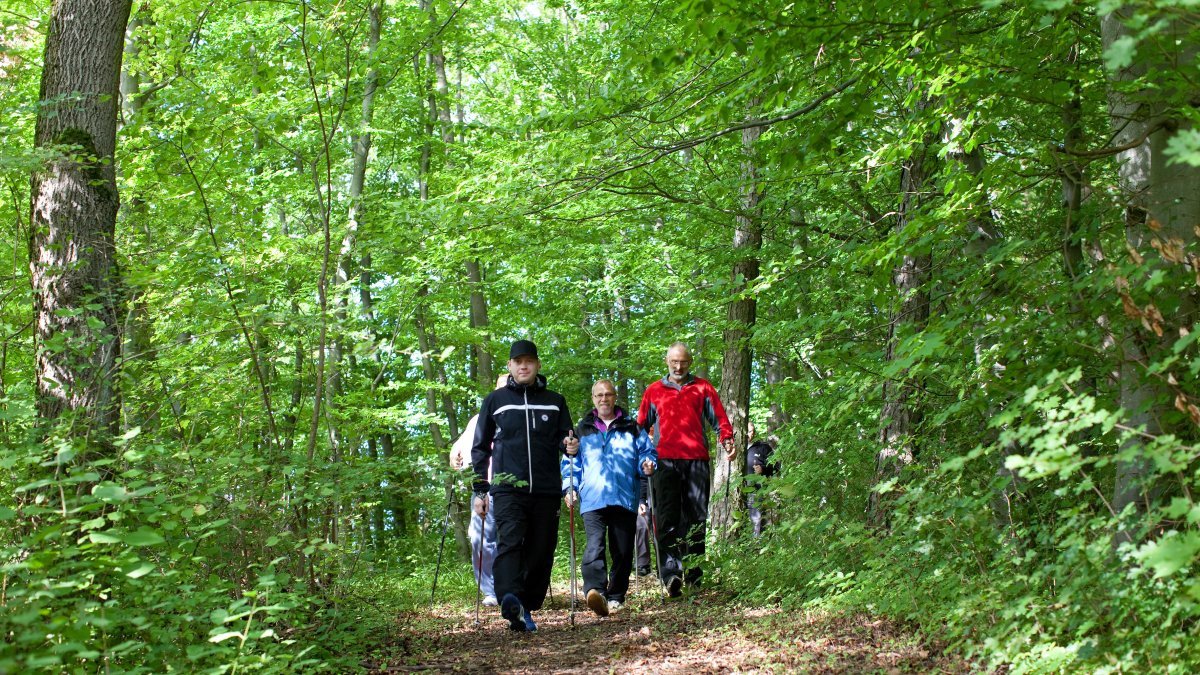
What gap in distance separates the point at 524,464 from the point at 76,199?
360cm

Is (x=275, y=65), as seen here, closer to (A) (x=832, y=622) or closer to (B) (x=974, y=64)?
(B) (x=974, y=64)

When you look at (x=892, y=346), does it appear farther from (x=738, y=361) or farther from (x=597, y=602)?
(x=738, y=361)

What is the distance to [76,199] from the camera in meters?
6.34

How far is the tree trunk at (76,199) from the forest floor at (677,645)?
100 inches

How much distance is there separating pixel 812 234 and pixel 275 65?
6.09 m

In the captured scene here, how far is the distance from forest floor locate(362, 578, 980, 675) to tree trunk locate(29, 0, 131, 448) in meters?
2.54

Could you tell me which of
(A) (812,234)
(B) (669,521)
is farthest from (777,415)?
(B) (669,521)

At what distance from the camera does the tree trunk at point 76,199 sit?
5953mm

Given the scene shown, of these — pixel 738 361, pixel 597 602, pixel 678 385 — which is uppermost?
pixel 738 361

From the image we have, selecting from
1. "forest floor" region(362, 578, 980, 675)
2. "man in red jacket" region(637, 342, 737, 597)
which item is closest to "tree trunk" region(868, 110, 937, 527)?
"forest floor" region(362, 578, 980, 675)

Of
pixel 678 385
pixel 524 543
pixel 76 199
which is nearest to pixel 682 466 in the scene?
pixel 678 385

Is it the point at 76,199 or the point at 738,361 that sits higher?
the point at 76,199

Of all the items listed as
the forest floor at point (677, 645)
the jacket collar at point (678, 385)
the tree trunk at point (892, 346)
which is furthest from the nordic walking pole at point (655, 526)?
the tree trunk at point (892, 346)

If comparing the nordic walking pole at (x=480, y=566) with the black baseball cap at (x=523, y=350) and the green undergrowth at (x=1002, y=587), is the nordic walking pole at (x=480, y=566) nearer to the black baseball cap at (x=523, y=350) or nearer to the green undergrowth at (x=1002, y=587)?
the black baseball cap at (x=523, y=350)
